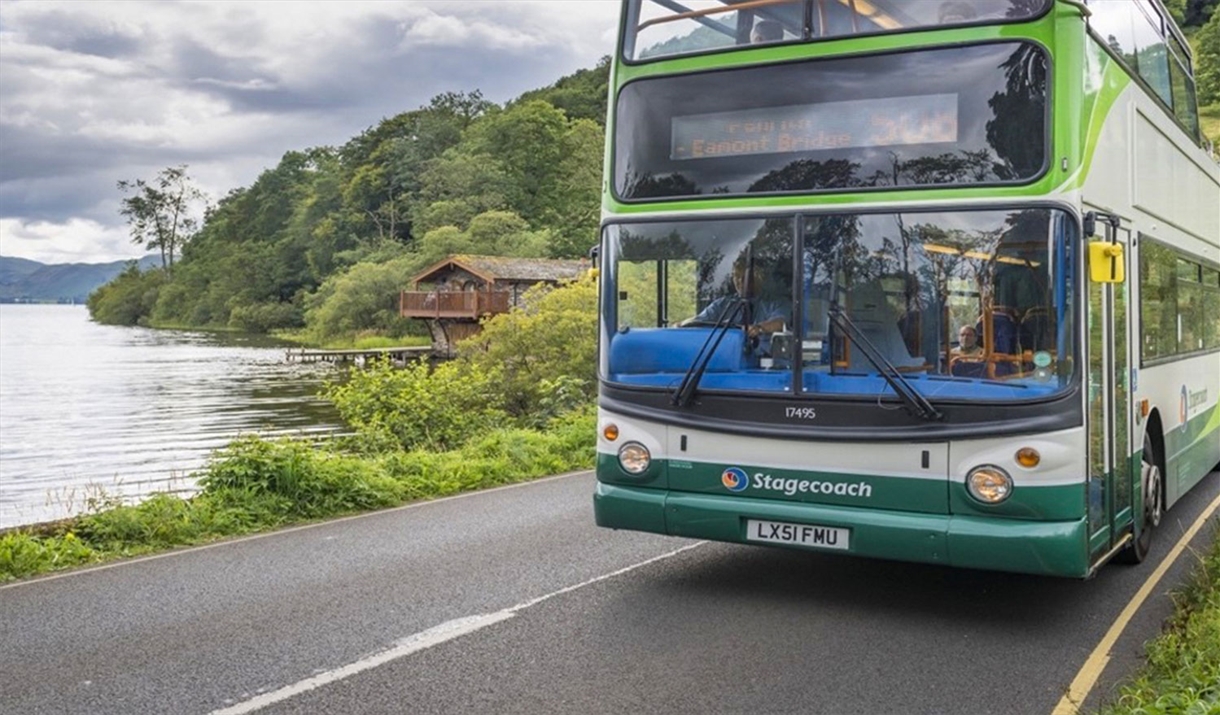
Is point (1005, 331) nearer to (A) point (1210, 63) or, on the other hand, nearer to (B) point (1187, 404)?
(B) point (1187, 404)

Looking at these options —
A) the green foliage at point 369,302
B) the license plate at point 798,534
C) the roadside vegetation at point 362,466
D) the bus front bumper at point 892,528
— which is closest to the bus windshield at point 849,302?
the bus front bumper at point 892,528

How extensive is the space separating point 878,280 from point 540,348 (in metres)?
21.4

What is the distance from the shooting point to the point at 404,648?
6375 millimetres

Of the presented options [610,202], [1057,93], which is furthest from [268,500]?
[1057,93]

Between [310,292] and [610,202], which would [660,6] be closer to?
[610,202]

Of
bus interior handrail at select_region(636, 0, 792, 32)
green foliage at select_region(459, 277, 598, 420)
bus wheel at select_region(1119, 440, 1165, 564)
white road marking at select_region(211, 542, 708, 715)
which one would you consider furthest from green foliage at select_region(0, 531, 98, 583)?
green foliage at select_region(459, 277, 598, 420)

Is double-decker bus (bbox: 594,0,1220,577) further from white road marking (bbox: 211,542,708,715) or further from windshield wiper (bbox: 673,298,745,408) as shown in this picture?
white road marking (bbox: 211,542,708,715)

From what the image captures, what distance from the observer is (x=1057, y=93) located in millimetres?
6367

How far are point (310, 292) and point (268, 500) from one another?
374ft

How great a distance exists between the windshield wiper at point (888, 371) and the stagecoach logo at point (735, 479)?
3.57ft

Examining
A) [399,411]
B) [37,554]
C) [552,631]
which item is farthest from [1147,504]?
[399,411]

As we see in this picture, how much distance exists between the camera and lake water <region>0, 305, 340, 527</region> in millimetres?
25141

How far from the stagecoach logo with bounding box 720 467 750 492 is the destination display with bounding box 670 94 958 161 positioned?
1.98m

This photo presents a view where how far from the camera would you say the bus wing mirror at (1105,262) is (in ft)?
21.0
